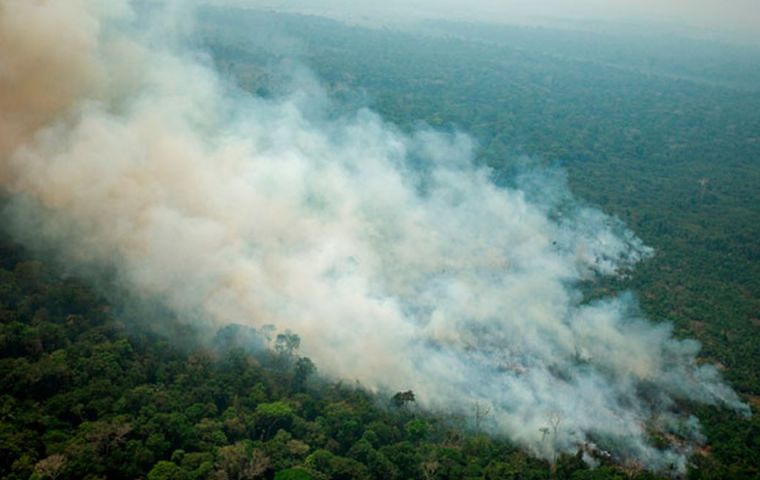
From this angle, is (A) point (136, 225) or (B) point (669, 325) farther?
(B) point (669, 325)

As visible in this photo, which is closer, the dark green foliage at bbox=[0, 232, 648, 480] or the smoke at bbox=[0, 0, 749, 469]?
the dark green foliage at bbox=[0, 232, 648, 480]

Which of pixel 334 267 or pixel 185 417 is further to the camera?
pixel 334 267

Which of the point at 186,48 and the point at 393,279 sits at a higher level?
the point at 186,48

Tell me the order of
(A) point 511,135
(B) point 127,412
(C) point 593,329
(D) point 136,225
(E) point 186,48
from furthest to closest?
1. (A) point 511,135
2. (E) point 186,48
3. (C) point 593,329
4. (D) point 136,225
5. (B) point 127,412

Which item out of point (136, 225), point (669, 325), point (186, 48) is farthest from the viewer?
point (186, 48)

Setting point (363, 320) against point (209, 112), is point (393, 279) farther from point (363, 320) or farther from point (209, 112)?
point (209, 112)

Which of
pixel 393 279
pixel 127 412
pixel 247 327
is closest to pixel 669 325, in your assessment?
pixel 393 279

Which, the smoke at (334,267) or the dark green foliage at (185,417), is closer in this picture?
the dark green foliage at (185,417)

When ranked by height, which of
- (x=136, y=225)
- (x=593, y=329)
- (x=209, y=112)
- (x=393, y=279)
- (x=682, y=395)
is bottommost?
(x=682, y=395)
